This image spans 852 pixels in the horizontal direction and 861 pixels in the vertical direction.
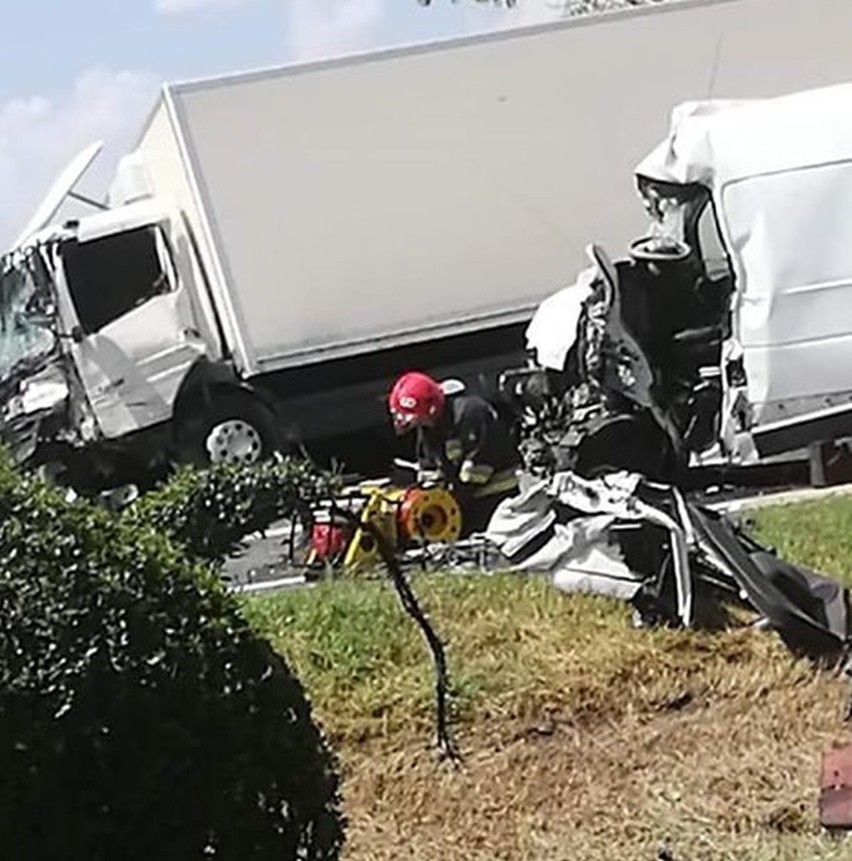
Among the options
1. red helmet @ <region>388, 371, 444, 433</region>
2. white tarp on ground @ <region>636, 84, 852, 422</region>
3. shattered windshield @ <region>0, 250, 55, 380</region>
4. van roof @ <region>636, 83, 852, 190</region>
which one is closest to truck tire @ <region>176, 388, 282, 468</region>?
shattered windshield @ <region>0, 250, 55, 380</region>

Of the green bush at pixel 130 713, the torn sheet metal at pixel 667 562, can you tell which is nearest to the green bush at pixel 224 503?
the torn sheet metal at pixel 667 562

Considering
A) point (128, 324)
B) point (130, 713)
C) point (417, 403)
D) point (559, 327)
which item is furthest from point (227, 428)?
point (130, 713)

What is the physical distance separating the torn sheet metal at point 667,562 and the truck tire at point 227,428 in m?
7.98

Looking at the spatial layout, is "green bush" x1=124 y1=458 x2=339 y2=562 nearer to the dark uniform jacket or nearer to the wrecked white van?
the dark uniform jacket

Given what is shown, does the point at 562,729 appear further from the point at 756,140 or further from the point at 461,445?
the point at 756,140

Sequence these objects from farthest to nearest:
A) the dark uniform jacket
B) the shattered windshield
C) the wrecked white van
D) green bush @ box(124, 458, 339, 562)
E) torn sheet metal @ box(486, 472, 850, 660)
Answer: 1. the shattered windshield
2. the wrecked white van
3. the dark uniform jacket
4. torn sheet metal @ box(486, 472, 850, 660)
5. green bush @ box(124, 458, 339, 562)

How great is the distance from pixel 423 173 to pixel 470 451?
17.0 feet

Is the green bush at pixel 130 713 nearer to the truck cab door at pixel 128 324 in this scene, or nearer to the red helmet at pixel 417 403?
the red helmet at pixel 417 403

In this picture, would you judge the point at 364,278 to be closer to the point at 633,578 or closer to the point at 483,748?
the point at 633,578

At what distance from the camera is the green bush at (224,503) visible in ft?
24.5

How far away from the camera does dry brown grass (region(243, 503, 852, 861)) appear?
6750mm

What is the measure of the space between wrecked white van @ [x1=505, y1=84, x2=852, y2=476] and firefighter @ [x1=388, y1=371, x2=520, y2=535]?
31 centimetres

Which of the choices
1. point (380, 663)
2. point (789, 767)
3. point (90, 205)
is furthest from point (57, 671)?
point (90, 205)

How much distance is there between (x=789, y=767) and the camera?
7180 millimetres
